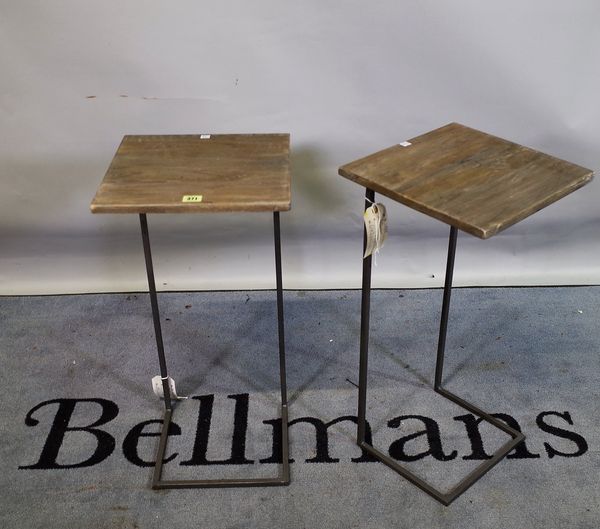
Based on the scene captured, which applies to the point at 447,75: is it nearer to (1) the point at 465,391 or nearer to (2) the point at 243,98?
(2) the point at 243,98

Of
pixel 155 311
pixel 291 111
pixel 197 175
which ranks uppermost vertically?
pixel 197 175

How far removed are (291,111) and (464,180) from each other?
961 mm

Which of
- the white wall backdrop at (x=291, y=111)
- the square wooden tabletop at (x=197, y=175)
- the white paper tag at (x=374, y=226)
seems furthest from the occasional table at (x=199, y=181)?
the white wall backdrop at (x=291, y=111)

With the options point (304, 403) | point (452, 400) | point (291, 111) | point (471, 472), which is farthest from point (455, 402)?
point (291, 111)

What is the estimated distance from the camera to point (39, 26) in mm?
2562

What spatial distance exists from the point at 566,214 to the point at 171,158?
5.05 feet

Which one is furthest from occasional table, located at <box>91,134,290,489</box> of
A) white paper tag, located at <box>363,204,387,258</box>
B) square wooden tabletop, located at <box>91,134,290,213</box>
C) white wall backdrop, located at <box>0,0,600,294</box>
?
white wall backdrop, located at <box>0,0,600,294</box>

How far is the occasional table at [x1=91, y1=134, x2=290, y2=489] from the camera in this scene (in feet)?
6.17

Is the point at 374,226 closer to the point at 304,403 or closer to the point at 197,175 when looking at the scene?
the point at 197,175

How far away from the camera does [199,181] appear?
78.0 inches

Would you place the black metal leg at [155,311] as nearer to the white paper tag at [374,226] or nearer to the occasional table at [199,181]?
the occasional table at [199,181]

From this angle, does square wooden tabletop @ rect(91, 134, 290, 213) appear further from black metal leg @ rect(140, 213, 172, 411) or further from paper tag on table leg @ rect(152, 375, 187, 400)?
paper tag on table leg @ rect(152, 375, 187, 400)

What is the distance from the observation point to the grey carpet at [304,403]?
216 centimetres

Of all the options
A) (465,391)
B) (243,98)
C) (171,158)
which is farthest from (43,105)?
(465,391)
